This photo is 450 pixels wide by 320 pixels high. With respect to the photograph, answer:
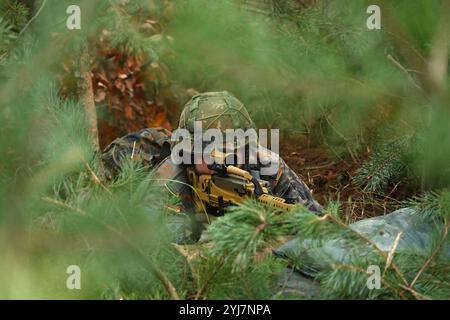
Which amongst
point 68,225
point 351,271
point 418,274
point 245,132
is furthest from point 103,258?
point 245,132

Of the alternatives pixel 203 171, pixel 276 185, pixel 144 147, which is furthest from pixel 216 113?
pixel 144 147

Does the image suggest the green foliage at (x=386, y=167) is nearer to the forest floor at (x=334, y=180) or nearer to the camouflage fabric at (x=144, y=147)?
the forest floor at (x=334, y=180)

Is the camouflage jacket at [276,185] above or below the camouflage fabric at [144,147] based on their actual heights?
below

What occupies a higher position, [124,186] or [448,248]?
[124,186]

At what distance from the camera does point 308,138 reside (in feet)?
10.0

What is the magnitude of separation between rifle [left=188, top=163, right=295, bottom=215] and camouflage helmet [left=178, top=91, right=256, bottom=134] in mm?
184

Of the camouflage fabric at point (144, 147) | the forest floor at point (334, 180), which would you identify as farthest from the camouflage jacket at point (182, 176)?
the forest floor at point (334, 180)

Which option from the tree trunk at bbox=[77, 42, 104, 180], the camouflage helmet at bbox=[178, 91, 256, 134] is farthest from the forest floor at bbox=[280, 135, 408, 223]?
the tree trunk at bbox=[77, 42, 104, 180]

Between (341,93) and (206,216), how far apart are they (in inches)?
27.8

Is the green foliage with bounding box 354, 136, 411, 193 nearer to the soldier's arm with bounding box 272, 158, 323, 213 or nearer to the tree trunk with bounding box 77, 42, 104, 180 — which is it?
the soldier's arm with bounding box 272, 158, 323, 213

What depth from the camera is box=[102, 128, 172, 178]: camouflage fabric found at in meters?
2.64

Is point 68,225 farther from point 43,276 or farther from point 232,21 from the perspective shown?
point 232,21

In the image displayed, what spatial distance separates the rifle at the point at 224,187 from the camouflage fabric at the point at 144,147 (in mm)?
315

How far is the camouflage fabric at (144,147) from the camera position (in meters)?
2.64
